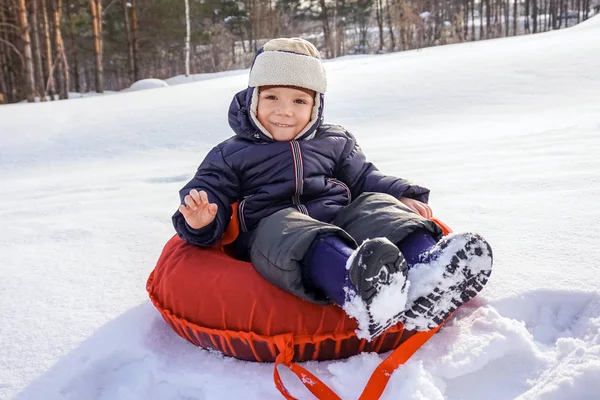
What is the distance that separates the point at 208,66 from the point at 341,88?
1347 cm

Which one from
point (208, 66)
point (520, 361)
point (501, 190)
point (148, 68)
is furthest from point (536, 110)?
point (148, 68)

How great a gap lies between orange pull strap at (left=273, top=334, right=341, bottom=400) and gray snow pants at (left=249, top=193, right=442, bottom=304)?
0.12 meters

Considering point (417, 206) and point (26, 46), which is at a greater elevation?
point (26, 46)

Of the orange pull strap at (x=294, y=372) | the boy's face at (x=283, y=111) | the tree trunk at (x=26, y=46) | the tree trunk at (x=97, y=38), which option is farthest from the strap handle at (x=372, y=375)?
the tree trunk at (x=97, y=38)

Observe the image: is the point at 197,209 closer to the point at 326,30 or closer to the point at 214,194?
the point at 214,194

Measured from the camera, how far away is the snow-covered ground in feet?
3.95

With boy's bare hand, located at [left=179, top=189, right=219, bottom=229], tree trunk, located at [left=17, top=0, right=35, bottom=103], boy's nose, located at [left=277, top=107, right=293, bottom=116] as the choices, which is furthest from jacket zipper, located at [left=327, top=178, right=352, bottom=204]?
tree trunk, located at [left=17, top=0, right=35, bottom=103]

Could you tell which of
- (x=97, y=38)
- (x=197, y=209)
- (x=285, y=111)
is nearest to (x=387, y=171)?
(x=285, y=111)

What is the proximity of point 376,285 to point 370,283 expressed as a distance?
0.05 feet

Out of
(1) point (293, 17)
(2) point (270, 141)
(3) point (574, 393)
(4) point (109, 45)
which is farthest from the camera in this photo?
(1) point (293, 17)

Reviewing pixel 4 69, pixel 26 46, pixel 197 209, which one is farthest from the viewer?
pixel 4 69

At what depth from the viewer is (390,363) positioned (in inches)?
45.5

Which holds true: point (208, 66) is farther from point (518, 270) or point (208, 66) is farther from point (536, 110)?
point (518, 270)

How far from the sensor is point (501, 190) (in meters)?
2.54
